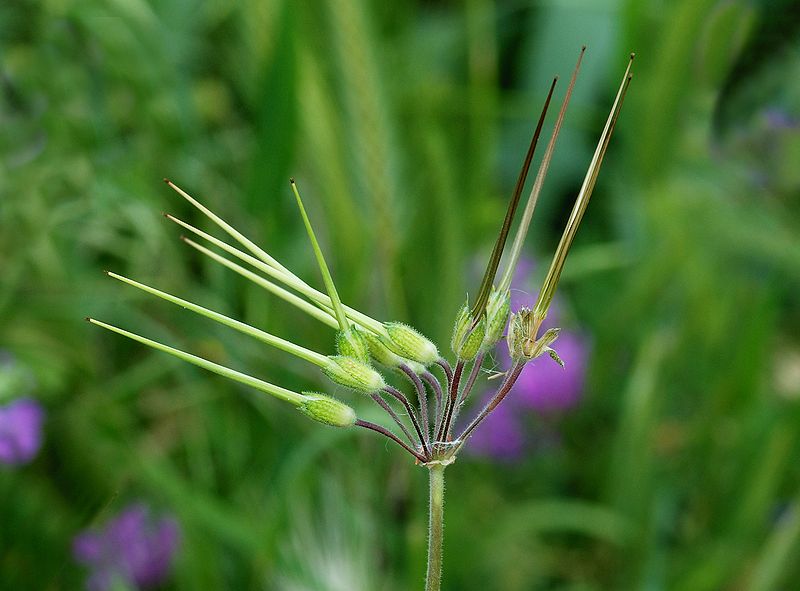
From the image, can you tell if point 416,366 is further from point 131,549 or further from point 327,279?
point 131,549

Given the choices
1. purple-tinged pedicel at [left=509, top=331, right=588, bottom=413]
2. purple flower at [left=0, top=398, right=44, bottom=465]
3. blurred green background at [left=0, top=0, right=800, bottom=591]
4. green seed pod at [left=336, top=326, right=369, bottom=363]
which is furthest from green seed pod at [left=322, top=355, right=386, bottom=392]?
purple-tinged pedicel at [left=509, top=331, right=588, bottom=413]

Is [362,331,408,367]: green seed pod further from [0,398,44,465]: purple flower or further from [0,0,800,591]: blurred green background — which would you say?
[0,398,44,465]: purple flower

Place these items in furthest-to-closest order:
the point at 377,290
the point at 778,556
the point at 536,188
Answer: the point at 377,290 → the point at 778,556 → the point at 536,188

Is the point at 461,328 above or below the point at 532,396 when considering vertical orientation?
below

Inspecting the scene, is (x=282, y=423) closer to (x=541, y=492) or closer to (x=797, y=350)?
(x=541, y=492)

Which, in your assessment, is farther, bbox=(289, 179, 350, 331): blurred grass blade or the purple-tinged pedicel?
the purple-tinged pedicel

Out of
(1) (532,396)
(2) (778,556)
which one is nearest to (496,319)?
(2) (778,556)
